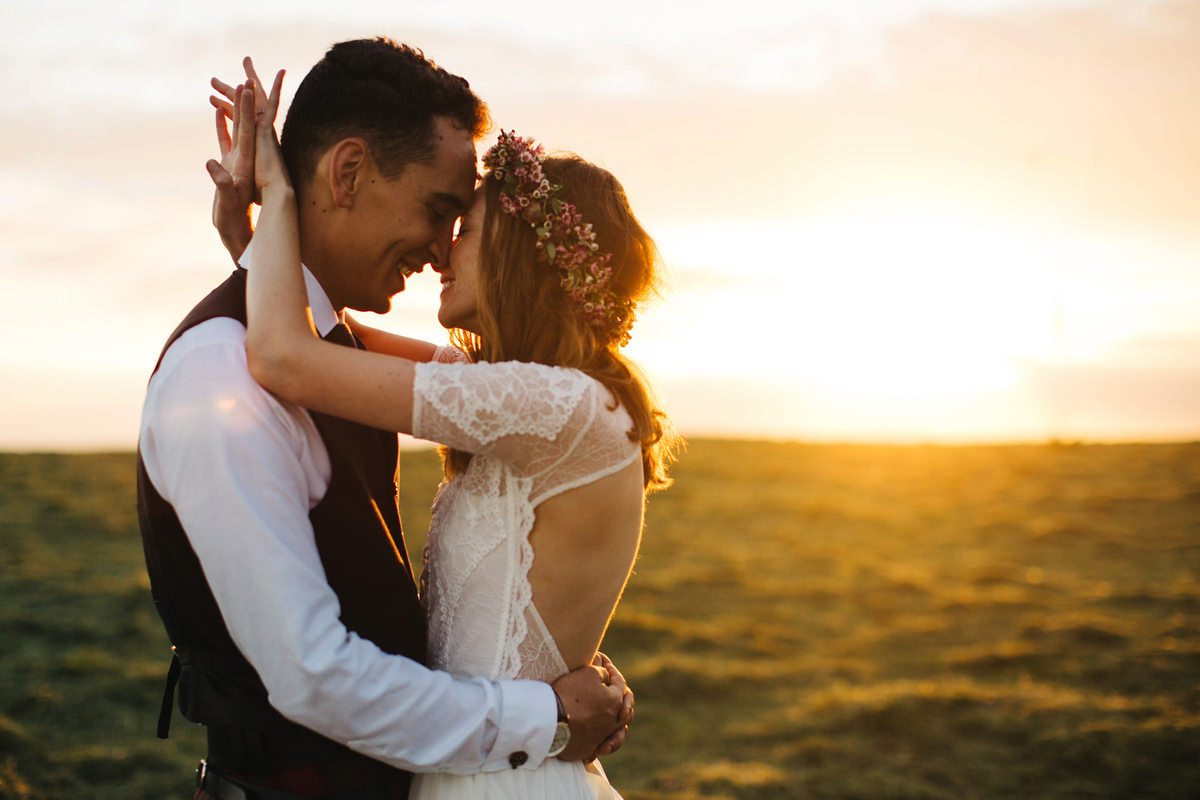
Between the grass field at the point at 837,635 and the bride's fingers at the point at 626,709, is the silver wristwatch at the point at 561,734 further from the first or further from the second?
the grass field at the point at 837,635

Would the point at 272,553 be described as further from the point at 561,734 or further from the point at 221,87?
the point at 221,87

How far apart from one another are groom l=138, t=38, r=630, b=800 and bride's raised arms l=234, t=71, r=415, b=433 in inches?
2.7

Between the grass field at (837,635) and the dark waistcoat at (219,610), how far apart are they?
Result: 4.58 m

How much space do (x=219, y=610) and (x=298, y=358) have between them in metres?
0.58

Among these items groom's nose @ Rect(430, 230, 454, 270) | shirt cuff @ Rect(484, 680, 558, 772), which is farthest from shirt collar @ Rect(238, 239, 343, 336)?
shirt cuff @ Rect(484, 680, 558, 772)

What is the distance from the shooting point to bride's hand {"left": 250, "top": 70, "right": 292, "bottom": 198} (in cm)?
246

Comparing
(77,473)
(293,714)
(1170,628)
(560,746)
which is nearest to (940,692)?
(1170,628)

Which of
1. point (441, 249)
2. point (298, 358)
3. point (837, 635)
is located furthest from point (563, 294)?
point (837, 635)

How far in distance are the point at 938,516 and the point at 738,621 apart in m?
5.55

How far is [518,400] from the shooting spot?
230 centimetres

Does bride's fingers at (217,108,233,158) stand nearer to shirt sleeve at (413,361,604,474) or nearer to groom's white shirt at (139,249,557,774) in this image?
groom's white shirt at (139,249,557,774)

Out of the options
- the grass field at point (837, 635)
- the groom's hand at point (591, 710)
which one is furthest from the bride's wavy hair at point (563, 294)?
the grass field at point (837, 635)

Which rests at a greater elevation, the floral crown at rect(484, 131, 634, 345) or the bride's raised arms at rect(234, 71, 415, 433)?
the floral crown at rect(484, 131, 634, 345)

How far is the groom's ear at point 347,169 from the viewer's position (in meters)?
2.60
